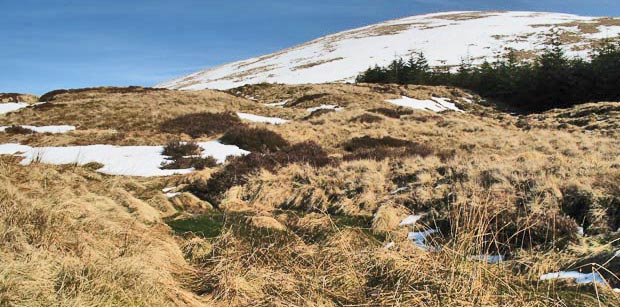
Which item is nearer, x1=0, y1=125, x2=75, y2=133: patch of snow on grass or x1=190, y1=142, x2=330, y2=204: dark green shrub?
x1=190, y1=142, x2=330, y2=204: dark green shrub

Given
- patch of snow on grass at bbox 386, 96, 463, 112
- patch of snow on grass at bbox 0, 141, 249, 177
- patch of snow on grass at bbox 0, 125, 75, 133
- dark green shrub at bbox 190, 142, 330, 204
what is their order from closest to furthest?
dark green shrub at bbox 190, 142, 330, 204 → patch of snow on grass at bbox 0, 141, 249, 177 → patch of snow on grass at bbox 0, 125, 75, 133 → patch of snow on grass at bbox 386, 96, 463, 112

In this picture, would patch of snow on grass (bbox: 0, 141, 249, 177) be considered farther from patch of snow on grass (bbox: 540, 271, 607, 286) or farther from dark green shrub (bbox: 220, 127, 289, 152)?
patch of snow on grass (bbox: 540, 271, 607, 286)

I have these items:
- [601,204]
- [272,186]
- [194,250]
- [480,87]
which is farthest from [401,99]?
[194,250]

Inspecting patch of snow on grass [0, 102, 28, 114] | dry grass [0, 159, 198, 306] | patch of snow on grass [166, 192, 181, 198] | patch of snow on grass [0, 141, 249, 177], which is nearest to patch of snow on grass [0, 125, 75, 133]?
patch of snow on grass [0, 141, 249, 177]

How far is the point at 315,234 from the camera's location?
5.18 meters

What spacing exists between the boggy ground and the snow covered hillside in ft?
208

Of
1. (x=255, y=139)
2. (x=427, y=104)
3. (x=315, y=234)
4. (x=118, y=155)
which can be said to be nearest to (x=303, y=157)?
(x=255, y=139)

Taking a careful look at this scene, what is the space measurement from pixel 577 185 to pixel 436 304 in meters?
4.69

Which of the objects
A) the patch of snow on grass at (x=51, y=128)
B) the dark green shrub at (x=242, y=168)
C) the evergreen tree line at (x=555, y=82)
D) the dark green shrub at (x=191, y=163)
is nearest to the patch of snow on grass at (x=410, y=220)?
the dark green shrub at (x=242, y=168)

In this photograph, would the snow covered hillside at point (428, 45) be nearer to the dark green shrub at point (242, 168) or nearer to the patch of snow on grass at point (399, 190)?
the dark green shrub at point (242, 168)

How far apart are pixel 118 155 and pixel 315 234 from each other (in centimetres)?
1084

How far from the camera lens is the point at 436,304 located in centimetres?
301

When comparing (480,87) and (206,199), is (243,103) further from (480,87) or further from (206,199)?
(480,87)

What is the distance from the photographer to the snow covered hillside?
77.5 metres
